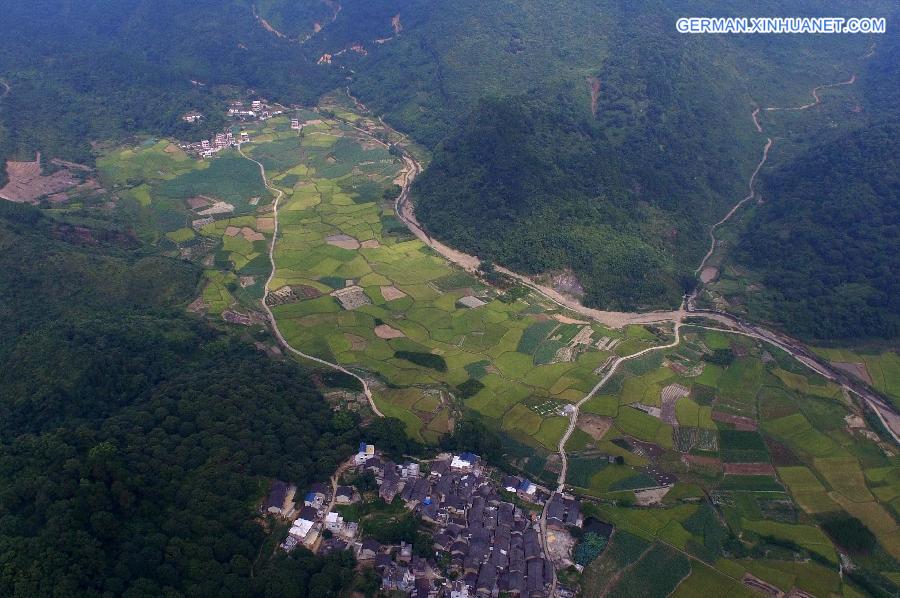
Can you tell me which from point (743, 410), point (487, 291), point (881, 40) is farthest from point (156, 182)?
point (881, 40)

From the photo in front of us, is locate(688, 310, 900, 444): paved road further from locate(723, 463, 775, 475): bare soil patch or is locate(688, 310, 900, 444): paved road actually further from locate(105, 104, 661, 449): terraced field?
locate(723, 463, 775, 475): bare soil patch

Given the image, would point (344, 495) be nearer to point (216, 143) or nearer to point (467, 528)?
point (467, 528)

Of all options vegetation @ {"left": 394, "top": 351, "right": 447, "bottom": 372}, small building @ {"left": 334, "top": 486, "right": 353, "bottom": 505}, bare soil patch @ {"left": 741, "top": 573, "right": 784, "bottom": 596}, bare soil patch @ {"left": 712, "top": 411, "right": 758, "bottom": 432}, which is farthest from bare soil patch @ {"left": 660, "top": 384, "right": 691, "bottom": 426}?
small building @ {"left": 334, "top": 486, "right": 353, "bottom": 505}

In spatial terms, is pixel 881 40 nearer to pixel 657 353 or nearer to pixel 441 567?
pixel 657 353

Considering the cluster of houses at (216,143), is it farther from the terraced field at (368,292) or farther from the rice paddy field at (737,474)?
the rice paddy field at (737,474)

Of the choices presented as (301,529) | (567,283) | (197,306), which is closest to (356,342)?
(197,306)

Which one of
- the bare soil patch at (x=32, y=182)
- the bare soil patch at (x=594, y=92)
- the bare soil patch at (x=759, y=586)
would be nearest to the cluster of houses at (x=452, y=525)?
the bare soil patch at (x=759, y=586)
